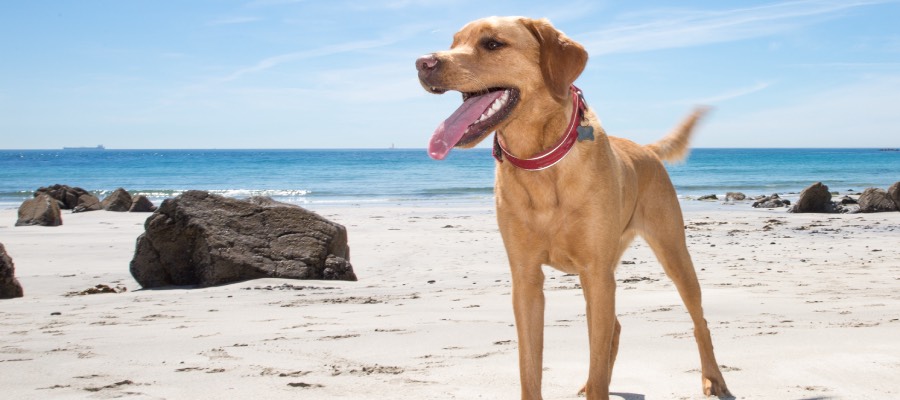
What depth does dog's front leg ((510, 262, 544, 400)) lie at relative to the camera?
11.3 ft

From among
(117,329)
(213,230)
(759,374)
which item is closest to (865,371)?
(759,374)

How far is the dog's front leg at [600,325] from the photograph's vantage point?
334cm

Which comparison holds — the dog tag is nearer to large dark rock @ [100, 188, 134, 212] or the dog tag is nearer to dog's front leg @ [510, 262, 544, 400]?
dog's front leg @ [510, 262, 544, 400]

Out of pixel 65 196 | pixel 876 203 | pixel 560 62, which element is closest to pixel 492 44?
pixel 560 62

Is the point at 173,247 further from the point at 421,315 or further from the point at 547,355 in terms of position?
the point at 547,355

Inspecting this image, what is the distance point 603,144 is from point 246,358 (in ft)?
8.58

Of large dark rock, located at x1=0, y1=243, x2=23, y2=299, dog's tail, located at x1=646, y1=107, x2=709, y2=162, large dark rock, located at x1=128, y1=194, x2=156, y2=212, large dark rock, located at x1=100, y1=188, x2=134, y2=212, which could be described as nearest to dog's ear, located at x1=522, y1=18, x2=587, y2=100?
dog's tail, located at x1=646, y1=107, x2=709, y2=162

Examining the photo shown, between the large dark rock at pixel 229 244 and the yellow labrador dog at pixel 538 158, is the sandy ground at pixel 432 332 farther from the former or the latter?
the yellow labrador dog at pixel 538 158

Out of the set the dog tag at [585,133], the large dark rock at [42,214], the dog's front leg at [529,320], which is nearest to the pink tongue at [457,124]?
the dog tag at [585,133]

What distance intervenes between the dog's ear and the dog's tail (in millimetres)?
1932

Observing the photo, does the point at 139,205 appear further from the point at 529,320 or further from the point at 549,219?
the point at 549,219

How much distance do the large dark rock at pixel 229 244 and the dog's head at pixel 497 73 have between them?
5678 millimetres

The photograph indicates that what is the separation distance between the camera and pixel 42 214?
15719 millimetres

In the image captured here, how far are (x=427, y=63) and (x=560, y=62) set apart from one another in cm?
54
